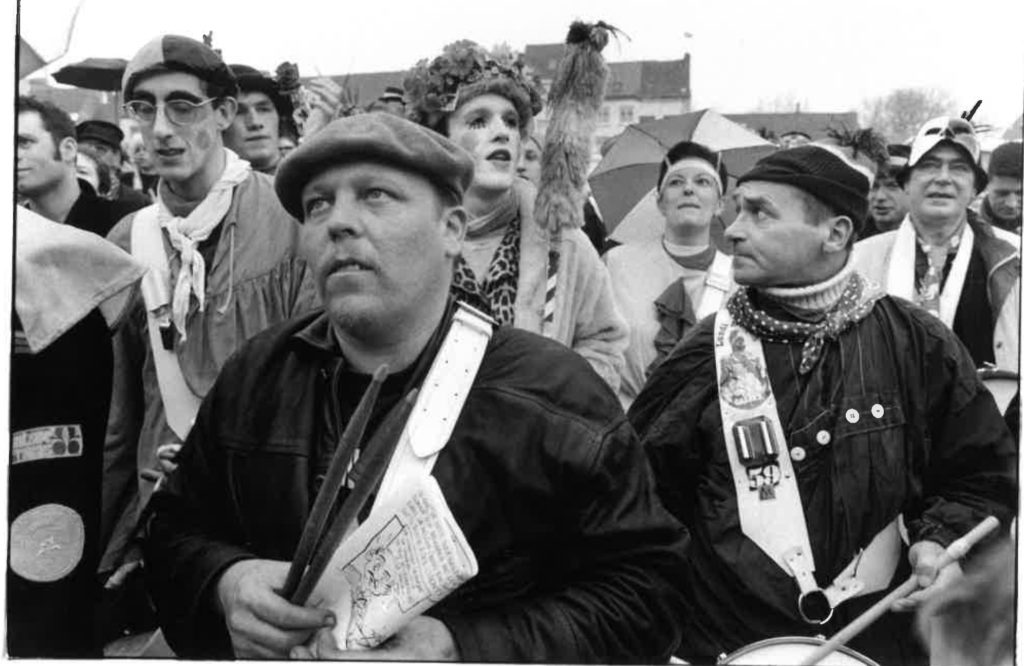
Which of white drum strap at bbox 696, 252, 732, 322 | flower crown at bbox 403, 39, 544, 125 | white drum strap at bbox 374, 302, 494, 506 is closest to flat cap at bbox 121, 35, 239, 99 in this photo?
flower crown at bbox 403, 39, 544, 125

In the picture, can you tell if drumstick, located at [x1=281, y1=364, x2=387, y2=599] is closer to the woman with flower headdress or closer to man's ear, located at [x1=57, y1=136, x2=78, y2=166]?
the woman with flower headdress

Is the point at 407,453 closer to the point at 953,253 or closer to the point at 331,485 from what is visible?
the point at 331,485

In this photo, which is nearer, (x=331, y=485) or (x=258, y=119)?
(x=331, y=485)

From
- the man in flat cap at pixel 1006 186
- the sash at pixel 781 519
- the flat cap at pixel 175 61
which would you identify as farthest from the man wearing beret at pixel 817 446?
the flat cap at pixel 175 61

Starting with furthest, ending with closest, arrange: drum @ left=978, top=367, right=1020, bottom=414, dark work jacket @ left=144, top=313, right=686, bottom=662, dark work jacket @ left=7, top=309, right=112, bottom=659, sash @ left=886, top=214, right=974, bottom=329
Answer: sash @ left=886, top=214, right=974, bottom=329 → drum @ left=978, top=367, right=1020, bottom=414 → dark work jacket @ left=7, top=309, right=112, bottom=659 → dark work jacket @ left=144, top=313, right=686, bottom=662

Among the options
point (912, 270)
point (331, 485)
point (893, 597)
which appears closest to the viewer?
point (331, 485)

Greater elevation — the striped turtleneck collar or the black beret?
the black beret

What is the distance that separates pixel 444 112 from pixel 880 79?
1.16m

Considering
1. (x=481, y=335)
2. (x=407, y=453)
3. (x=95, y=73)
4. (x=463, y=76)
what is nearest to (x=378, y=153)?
(x=463, y=76)

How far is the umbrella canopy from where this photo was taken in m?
4.37

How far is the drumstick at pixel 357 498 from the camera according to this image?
147 inches

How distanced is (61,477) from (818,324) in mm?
1933

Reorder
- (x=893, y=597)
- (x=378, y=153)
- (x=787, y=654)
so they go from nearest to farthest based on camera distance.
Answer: (x=378, y=153)
(x=893, y=597)
(x=787, y=654)

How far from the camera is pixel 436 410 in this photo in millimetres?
3979
